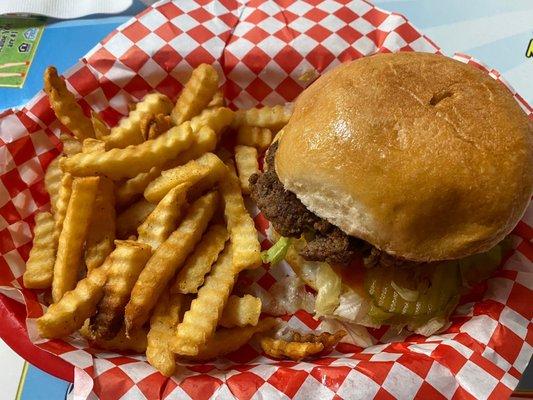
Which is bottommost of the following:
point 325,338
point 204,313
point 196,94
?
point 325,338

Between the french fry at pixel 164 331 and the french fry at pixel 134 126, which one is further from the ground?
the french fry at pixel 134 126

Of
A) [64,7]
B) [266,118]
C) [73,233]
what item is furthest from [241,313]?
[64,7]

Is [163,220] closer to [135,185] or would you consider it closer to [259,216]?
[135,185]

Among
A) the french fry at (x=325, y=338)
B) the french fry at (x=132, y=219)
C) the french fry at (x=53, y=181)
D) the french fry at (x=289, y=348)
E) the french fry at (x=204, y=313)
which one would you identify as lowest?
the french fry at (x=325, y=338)

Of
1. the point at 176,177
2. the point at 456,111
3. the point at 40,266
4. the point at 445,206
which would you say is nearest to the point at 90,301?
the point at 40,266

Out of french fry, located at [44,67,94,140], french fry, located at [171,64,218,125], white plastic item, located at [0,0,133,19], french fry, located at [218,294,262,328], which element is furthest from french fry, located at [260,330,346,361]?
white plastic item, located at [0,0,133,19]

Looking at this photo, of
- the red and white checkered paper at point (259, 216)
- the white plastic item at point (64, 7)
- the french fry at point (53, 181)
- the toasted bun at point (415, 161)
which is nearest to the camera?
the toasted bun at point (415, 161)

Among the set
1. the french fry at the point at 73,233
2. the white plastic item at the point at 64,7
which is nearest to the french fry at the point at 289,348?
the french fry at the point at 73,233

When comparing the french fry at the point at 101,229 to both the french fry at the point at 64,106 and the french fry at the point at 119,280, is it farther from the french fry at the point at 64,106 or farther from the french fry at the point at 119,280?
the french fry at the point at 64,106
